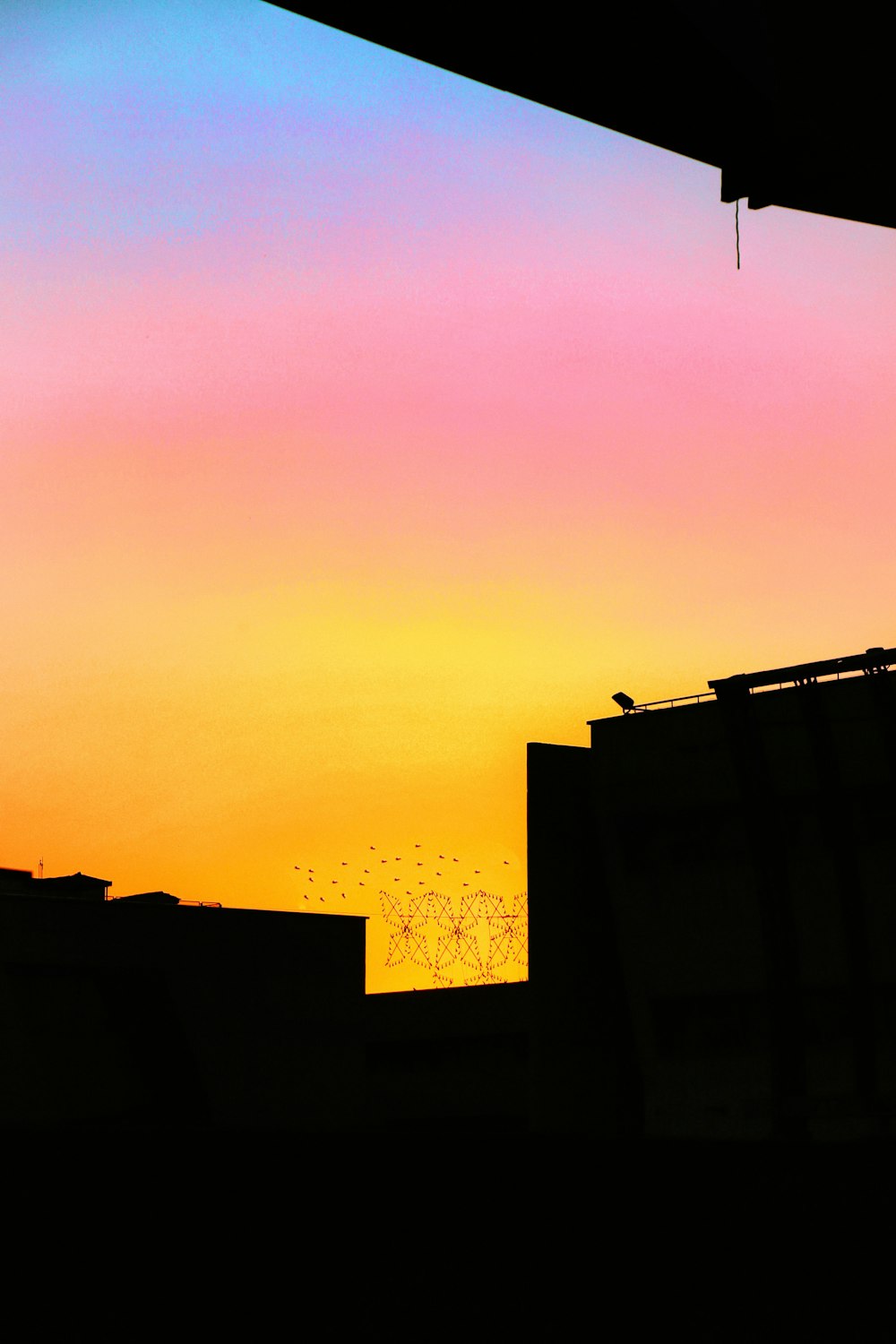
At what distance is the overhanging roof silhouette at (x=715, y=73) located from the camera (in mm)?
6625

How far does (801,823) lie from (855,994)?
8303 mm

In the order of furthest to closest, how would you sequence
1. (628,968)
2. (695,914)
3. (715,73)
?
(628,968), (695,914), (715,73)

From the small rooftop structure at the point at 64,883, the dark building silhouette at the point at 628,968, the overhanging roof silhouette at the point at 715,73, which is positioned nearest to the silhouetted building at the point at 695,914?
the dark building silhouette at the point at 628,968

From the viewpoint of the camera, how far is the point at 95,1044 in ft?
149

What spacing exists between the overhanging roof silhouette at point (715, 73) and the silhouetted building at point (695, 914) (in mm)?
20684

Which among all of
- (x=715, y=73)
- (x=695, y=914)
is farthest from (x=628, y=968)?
(x=715, y=73)

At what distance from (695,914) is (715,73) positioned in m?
30.8

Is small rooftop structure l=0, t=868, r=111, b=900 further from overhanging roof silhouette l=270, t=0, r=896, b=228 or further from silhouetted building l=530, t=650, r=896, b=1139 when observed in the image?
overhanging roof silhouette l=270, t=0, r=896, b=228

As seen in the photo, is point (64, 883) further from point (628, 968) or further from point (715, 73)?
point (715, 73)

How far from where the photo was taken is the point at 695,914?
36.0 m

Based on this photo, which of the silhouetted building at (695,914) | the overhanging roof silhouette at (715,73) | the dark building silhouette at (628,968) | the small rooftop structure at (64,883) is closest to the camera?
the overhanging roof silhouette at (715,73)

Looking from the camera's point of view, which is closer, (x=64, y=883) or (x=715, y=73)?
(x=715, y=73)

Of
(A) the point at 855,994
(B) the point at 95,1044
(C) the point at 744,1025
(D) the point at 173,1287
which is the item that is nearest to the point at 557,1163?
(A) the point at 855,994

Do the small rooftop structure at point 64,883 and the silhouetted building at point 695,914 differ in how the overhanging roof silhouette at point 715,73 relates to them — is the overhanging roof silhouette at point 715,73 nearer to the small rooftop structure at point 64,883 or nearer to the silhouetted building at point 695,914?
the silhouetted building at point 695,914
